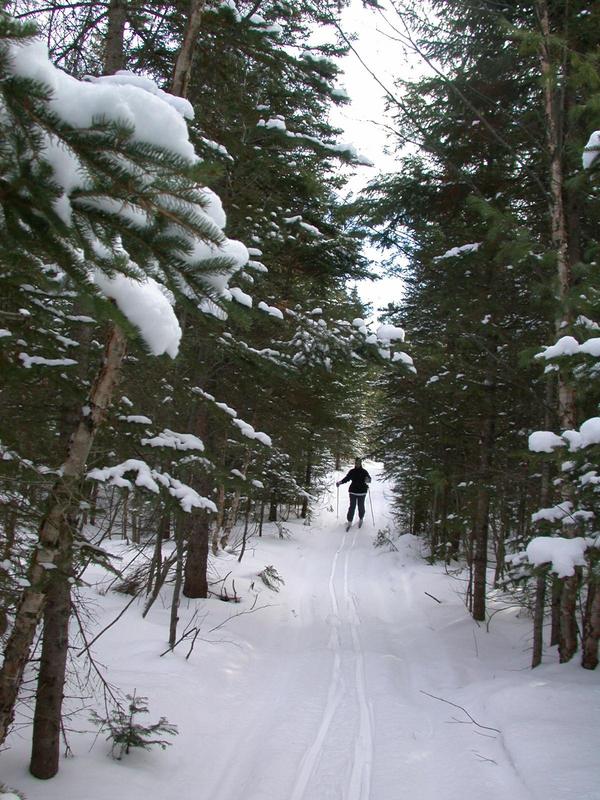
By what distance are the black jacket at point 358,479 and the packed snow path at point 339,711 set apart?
847cm

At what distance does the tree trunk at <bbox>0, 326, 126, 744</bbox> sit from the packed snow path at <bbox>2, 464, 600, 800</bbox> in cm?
147

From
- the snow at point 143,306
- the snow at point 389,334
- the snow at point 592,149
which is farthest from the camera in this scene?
the snow at point 389,334

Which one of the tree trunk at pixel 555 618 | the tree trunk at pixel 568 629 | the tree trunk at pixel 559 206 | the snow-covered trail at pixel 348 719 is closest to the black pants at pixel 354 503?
the snow-covered trail at pixel 348 719

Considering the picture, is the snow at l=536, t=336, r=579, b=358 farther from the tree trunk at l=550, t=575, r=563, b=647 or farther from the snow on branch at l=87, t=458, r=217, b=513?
the tree trunk at l=550, t=575, r=563, b=647

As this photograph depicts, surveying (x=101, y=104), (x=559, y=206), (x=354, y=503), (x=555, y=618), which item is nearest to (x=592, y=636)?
(x=555, y=618)

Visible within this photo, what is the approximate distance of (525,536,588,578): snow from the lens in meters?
3.98

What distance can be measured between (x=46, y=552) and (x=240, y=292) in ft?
7.57

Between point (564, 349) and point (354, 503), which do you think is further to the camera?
point (354, 503)

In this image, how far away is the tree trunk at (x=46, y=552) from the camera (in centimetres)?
329

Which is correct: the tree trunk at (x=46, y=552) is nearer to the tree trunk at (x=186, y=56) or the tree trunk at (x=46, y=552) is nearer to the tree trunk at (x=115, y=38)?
the tree trunk at (x=186, y=56)

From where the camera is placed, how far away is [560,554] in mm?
4078

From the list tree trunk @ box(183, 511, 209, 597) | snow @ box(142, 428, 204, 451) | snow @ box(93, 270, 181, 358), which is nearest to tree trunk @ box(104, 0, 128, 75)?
snow @ box(142, 428, 204, 451)

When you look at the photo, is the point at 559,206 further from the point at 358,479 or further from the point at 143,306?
the point at 358,479

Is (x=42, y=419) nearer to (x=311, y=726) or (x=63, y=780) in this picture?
(x=63, y=780)
